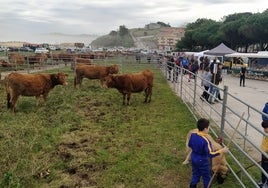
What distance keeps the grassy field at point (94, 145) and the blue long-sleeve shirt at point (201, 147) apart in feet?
2.89

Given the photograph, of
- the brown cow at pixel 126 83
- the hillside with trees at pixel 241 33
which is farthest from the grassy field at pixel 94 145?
the hillside with trees at pixel 241 33

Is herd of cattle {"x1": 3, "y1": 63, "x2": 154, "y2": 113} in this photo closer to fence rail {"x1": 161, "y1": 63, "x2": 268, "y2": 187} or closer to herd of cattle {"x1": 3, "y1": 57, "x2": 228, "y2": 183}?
herd of cattle {"x1": 3, "y1": 57, "x2": 228, "y2": 183}

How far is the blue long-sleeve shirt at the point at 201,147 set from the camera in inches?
181

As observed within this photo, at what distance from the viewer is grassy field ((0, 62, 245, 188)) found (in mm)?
5438

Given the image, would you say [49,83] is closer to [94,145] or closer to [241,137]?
[94,145]

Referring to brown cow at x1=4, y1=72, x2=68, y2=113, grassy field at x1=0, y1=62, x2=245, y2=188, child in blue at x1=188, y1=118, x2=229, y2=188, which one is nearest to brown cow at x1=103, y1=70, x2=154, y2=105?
grassy field at x1=0, y1=62, x2=245, y2=188

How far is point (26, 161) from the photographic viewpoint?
19.3ft

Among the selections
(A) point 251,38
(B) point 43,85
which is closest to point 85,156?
(B) point 43,85

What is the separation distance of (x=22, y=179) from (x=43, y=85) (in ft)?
20.0

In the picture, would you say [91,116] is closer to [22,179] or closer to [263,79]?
[22,179]

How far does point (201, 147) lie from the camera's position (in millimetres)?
4625

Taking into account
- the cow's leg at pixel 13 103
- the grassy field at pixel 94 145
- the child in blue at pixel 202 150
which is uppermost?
the child in blue at pixel 202 150

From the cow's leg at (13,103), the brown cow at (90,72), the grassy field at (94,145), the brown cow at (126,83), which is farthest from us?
the brown cow at (90,72)

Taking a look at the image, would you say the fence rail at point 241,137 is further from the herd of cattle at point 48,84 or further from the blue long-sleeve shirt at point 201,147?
the herd of cattle at point 48,84
